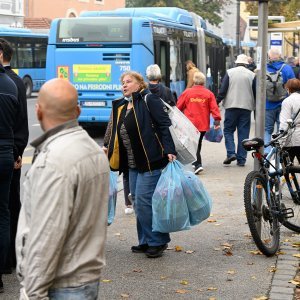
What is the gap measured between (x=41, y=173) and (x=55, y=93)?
0.35m

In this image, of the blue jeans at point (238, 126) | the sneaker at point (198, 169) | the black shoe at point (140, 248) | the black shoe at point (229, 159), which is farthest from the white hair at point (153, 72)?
the black shoe at point (140, 248)

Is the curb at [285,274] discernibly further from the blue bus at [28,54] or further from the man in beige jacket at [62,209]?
the blue bus at [28,54]

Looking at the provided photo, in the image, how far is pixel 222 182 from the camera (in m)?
12.4

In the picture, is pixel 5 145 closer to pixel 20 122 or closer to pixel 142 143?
pixel 20 122

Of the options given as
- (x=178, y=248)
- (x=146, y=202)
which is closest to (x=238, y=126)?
(x=178, y=248)

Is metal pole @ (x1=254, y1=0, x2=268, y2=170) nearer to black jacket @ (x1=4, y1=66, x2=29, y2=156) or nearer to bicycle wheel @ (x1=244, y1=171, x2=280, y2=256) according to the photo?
bicycle wheel @ (x1=244, y1=171, x2=280, y2=256)

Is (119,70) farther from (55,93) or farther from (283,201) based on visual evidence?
(55,93)

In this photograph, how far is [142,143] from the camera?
737 centimetres

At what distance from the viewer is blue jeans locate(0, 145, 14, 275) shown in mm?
6125

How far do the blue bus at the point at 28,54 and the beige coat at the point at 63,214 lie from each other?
33.4m

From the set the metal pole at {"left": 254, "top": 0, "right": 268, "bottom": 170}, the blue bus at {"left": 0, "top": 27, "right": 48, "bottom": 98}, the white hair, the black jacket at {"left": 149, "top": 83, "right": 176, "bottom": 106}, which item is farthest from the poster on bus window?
the blue bus at {"left": 0, "top": 27, "right": 48, "bottom": 98}

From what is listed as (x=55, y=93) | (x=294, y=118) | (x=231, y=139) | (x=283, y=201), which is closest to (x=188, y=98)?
(x=231, y=139)

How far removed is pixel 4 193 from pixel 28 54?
32.2m

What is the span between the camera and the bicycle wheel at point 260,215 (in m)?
7.34
